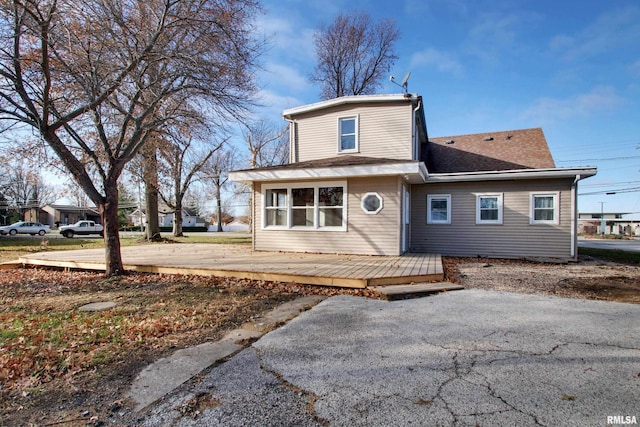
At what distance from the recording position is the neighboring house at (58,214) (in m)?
47.0

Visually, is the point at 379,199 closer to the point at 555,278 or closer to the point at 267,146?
the point at 555,278

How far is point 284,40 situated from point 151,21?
9.85 feet

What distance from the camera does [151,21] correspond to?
6.79m

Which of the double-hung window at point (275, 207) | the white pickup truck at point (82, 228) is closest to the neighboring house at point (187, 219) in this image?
the white pickup truck at point (82, 228)

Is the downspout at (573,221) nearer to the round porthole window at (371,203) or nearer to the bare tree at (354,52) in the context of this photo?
the round porthole window at (371,203)

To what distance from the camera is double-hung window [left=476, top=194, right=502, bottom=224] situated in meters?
10.6

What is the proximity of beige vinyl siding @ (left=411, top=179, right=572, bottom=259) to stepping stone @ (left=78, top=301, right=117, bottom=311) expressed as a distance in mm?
9582

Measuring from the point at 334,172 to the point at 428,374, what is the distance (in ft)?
23.0

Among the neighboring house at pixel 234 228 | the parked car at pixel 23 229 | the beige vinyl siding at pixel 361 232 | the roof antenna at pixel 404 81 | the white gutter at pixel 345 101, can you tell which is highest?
the roof antenna at pixel 404 81

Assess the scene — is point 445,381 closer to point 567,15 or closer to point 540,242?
point 540,242

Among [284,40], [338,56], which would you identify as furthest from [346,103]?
[338,56]

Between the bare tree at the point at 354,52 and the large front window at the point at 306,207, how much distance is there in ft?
47.9

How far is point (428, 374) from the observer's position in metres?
2.59

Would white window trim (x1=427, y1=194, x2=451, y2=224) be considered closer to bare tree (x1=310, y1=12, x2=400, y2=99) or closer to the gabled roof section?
the gabled roof section
